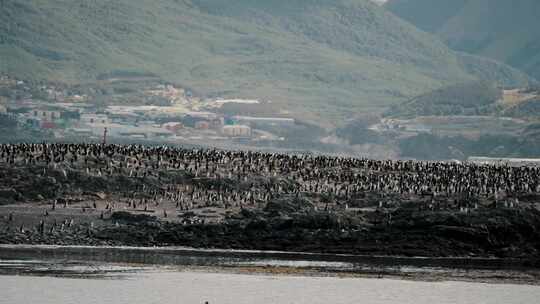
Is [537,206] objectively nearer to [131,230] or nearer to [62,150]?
[131,230]

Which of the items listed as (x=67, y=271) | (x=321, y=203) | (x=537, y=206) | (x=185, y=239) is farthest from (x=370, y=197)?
(x=67, y=271)

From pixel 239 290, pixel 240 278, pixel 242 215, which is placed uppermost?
pixel 242 215

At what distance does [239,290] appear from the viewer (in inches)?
2822

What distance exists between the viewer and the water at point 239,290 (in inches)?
2689

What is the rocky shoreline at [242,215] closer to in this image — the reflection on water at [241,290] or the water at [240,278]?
the water at [240,278]

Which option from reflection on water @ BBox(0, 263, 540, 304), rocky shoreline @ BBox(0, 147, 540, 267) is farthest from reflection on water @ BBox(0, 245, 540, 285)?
rocky shoreline @ BBox(0, 147, 540, 267)

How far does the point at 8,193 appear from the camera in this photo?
326ft

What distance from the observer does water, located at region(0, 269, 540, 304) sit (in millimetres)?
68312

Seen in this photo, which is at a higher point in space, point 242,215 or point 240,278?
point 242,215

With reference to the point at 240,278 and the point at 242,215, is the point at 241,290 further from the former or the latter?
the point at 242,215

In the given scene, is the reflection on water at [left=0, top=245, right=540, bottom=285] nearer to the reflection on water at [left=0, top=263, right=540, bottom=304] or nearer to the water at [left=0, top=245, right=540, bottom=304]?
the water at [left=0, top=245, right=540, bottom=304]

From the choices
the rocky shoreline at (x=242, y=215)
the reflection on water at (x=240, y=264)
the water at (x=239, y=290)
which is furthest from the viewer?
the rocky shoreline at (x=242, y=215)

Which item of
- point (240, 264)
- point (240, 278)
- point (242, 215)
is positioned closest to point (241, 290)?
point (240, 278)

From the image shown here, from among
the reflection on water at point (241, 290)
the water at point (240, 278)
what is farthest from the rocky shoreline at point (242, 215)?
the reflection on water at point (241, 290)
